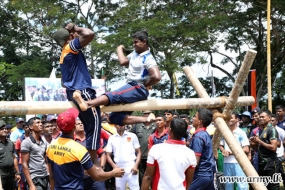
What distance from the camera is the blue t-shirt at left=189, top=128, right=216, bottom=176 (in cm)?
633

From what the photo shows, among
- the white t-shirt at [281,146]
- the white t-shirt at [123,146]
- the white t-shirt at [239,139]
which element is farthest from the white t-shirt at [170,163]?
the white t-shirt at [281,146]

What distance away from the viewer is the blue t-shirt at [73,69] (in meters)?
5.13

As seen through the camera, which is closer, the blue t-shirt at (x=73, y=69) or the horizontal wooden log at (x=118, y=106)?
the horizontal wooden log at (x=118, y=106)

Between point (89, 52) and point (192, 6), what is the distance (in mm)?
8253

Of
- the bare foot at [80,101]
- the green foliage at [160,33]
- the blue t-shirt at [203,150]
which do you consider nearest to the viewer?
the bare foot at [80,101]

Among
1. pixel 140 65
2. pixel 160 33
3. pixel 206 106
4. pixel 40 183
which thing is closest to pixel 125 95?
pixel 140 65

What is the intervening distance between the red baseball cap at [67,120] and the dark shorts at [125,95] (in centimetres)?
58

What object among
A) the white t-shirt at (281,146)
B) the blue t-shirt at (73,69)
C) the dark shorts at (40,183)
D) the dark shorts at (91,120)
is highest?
the blue t-shirt at (73,69)

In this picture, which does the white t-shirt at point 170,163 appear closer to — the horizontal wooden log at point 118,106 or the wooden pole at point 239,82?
the horizontal wooden log at point 118,106

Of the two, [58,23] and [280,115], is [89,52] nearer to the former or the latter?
[58,23]

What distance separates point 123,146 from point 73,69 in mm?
3931

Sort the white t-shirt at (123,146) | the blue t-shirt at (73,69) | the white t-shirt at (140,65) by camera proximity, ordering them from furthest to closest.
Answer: the white t-shirt at (123,146)
the white t-shirt at (140,65)
the blue t-shirt at (73,69)

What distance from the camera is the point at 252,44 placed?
2336 cm

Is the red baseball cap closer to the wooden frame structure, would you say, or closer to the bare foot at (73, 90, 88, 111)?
the bare foot at (73, 90, 88, 111)
